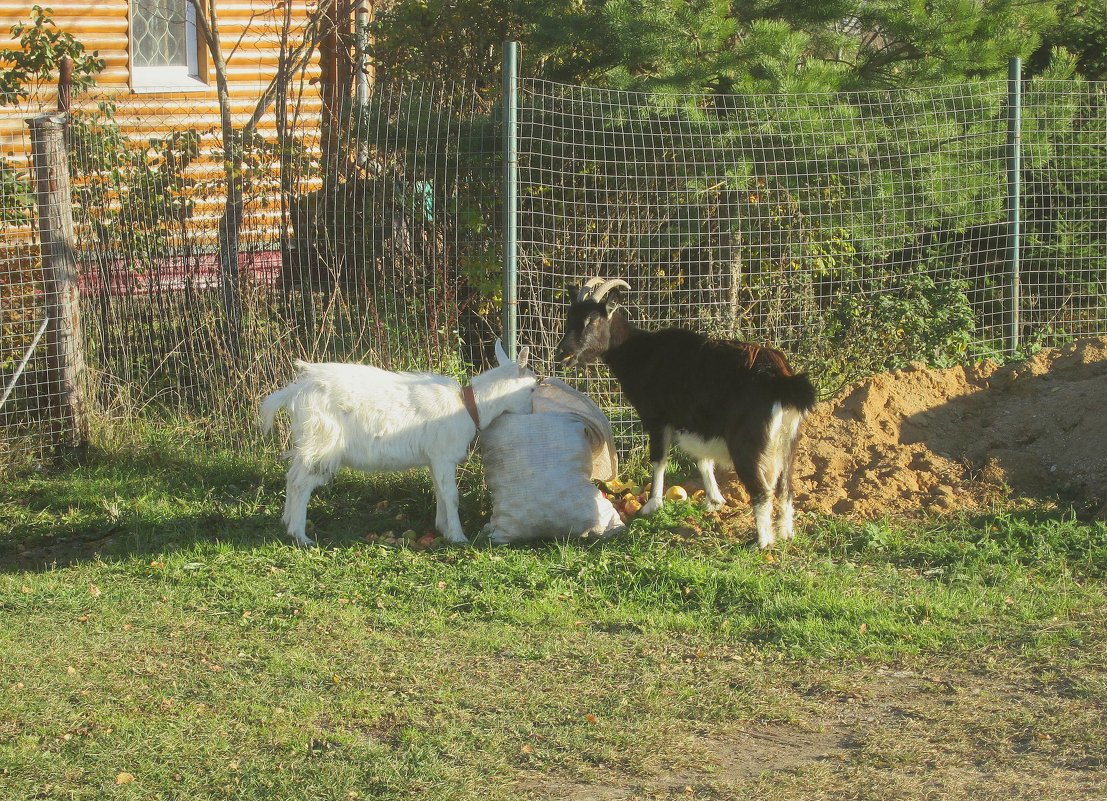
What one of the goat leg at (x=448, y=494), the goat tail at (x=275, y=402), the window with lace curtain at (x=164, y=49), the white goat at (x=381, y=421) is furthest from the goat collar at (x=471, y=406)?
the window with lace curtain at (x=164, y=49)

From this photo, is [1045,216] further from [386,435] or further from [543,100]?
[386,435]

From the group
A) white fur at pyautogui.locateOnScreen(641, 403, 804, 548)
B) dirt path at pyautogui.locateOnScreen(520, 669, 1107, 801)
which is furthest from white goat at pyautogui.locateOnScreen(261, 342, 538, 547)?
dirt path at pyautogui.locateOnScreen(520, 669, 1107, 801)

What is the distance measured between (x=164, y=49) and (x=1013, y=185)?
9.35 metres

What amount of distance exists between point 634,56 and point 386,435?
4136mm

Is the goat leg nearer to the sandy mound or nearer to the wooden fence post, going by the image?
the sandy mound

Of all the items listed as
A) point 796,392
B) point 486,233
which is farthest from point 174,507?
point 796,392

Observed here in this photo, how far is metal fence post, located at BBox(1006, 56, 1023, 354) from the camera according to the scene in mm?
9484

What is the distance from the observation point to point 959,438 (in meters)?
7.95

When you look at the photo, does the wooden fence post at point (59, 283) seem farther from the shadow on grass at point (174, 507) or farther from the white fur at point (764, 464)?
the white fur at point (764, 464)

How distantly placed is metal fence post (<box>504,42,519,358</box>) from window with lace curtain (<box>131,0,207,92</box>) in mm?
6255

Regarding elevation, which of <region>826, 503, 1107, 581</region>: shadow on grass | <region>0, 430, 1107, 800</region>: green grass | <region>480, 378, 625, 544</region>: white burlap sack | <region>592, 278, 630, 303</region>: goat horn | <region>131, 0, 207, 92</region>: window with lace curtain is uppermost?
<region>131, 0, 207, 92</region>: window with lace curtain

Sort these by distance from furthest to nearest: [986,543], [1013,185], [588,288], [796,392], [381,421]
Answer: [1013,185] < [588,288] < [381,421] < [986,543] < [796,392]

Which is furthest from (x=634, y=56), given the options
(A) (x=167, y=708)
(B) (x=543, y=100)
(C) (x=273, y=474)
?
(A) (x=167, y=708)

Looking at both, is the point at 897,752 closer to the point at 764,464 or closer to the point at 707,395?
the point at 764,464
